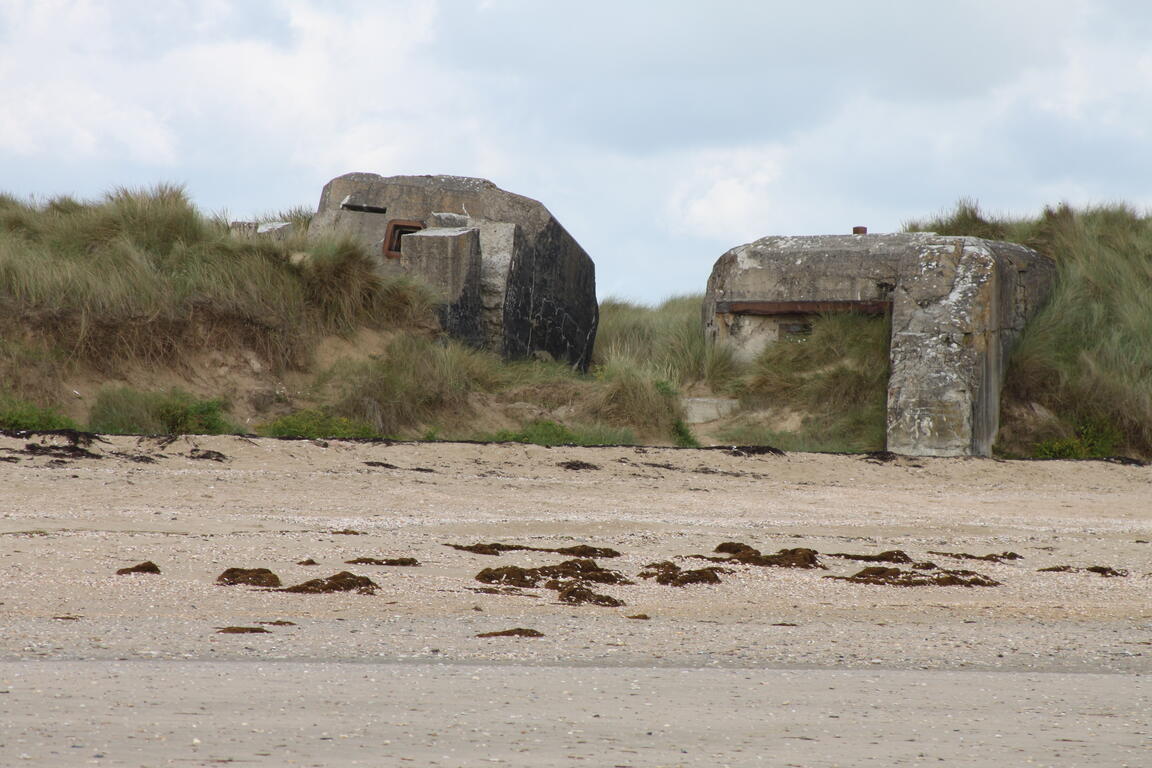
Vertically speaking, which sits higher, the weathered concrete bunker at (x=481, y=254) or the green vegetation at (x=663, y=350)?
the weathered concrete bunker at (x=481, y=254)

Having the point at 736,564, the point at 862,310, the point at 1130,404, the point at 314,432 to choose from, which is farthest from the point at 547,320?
the point at 736,564

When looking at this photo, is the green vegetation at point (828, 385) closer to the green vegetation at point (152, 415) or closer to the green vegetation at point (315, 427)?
the green vegetation at point (315, 427)

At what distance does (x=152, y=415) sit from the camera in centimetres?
1095

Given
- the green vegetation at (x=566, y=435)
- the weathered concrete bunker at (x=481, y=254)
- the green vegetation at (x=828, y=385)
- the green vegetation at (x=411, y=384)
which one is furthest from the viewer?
the weathered concrete bunker at (x=481, y=254)

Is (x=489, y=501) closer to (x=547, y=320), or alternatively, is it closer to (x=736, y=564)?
(x=736, y=564)

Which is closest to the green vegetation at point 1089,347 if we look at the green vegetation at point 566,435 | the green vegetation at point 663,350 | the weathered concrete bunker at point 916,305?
the weathered concrete bunker at point 916,305

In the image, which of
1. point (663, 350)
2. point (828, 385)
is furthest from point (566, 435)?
point (663, 350)

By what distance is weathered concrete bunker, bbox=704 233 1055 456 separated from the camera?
41.7 feet

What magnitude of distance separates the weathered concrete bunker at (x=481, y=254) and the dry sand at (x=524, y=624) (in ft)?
15.1

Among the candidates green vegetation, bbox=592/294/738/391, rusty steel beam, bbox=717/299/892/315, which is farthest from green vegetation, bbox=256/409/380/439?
rusty steel beam, bbox=717/299/892/315

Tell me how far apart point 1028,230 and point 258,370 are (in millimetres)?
9949

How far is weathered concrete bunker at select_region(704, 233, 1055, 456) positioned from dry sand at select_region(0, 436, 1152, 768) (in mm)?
2632

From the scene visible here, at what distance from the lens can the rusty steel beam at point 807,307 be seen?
14.1 metres

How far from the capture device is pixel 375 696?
11.6 feet
